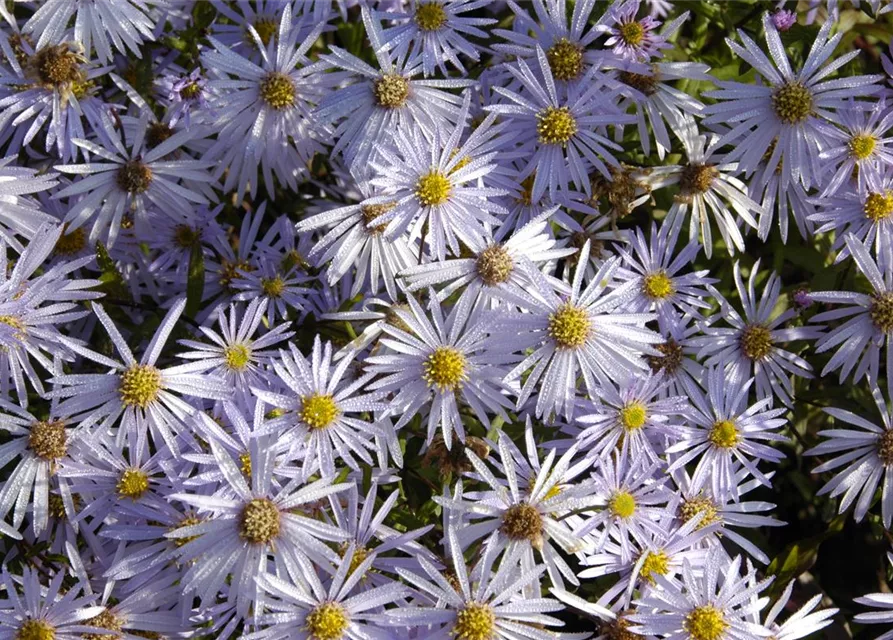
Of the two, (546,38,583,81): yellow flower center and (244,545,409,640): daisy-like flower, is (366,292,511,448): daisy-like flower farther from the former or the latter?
(546,38,583,81): yellow flower center

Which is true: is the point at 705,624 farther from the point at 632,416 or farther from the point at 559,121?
the point at 559,121

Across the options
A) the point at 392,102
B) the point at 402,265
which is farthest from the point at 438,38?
the point at 402,265

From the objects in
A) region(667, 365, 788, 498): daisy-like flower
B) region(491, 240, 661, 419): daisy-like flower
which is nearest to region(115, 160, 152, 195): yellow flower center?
region(491, 240, 661, 419): daisy-like flower

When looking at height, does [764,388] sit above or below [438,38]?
below

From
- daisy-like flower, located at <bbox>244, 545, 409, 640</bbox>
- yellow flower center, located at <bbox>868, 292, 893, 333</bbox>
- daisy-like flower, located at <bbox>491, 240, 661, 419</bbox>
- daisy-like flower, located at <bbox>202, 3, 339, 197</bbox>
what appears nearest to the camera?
daisy-like flower, located at <bbox>244, 545, 409, 640</bbox>

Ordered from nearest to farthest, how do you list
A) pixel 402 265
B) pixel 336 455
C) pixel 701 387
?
pixel 336 455 → pixel 402 265 → pixel 701 387

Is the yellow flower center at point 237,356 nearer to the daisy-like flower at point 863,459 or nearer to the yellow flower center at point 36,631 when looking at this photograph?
the yellow flower center at point 36,631

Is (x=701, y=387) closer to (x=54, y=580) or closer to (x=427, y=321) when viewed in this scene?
(x=427, y=321)
